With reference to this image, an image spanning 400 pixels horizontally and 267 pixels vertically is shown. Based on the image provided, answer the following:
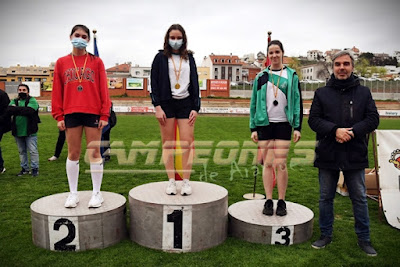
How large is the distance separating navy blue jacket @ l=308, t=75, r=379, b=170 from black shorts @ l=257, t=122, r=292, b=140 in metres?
0.34

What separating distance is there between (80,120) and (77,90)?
0.33m

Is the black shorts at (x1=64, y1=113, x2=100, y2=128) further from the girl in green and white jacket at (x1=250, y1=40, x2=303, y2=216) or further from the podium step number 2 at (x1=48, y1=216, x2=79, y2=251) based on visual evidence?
the girl in green and white jacket at (x1=250, y1=40, x2=303, y2=216)

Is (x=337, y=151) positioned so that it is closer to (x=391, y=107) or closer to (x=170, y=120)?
(x=170, y=120)

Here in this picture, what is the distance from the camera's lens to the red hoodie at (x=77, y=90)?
3.82 meters

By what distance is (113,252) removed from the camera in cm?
374

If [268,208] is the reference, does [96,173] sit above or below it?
above

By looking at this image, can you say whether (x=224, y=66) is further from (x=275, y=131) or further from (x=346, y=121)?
(x=346, y=121)

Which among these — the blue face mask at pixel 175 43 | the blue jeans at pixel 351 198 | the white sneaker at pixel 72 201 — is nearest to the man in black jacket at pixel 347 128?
the blue jeans at pixel 351 198

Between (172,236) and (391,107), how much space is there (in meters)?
46.0

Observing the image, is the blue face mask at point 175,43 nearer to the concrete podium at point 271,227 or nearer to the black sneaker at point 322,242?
the concrete podium at point 271,227

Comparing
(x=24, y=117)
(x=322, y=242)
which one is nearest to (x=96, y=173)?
(x=322, y=242)

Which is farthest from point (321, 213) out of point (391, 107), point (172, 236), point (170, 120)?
point (391, 107)

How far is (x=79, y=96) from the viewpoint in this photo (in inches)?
150

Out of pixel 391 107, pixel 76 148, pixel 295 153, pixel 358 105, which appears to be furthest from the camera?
pixel 391 107
